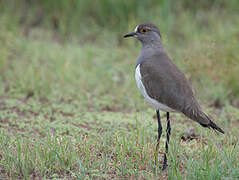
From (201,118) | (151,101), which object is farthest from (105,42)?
(201,118)

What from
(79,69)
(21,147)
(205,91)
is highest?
(79,69)

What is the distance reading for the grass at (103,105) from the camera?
397 centimetres

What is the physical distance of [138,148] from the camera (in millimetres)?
4316

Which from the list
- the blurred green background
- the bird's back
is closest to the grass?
the blurred green background

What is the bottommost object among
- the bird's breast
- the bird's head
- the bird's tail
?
the bird's tail

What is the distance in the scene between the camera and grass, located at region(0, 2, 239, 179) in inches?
156

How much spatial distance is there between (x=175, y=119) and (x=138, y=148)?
1692 mm

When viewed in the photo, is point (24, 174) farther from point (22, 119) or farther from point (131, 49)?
point (131, 49)

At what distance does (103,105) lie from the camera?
20.5 ft

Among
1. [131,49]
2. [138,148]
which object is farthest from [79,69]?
[138,148]

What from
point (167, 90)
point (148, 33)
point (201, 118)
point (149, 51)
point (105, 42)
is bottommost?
point (201, 118)

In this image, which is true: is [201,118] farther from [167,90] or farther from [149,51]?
[149,51]

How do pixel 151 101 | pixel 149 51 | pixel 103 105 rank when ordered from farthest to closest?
pixel 103 105
pixel 149 51
pixel 151 101

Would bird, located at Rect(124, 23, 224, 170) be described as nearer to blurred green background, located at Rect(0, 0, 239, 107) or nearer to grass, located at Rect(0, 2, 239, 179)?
grass, located at Rect(0, 2, 239, 179)
